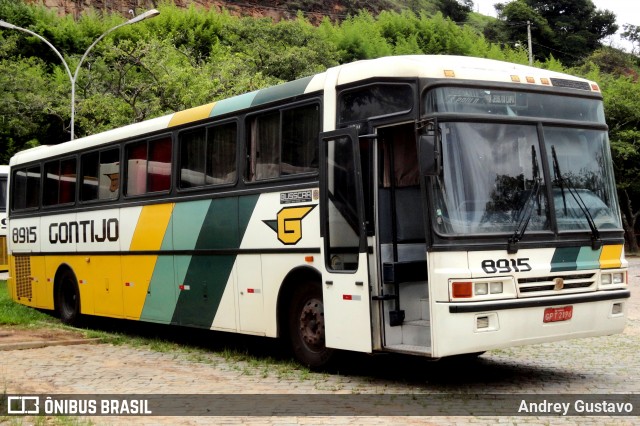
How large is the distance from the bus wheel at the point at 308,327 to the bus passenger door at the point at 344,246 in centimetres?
41

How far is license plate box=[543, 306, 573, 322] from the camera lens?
927 cm

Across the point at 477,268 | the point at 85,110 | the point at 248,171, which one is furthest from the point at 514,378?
the point at 85,110

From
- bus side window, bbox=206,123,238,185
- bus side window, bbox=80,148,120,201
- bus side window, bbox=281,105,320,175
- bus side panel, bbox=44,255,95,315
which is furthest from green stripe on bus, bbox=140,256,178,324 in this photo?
bus side window, bbox=281,105,320,175

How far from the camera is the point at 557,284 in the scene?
9414mm

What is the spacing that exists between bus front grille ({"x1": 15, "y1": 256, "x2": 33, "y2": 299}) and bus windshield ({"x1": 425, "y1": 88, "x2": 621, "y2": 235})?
11.5m

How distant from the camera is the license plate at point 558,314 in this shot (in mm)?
9266

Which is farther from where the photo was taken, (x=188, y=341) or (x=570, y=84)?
(x=188, y=341)

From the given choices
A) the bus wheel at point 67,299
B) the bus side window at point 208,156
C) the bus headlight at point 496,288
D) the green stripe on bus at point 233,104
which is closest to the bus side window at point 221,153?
the bus side window at point 208,156

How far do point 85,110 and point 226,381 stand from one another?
91.7 feet

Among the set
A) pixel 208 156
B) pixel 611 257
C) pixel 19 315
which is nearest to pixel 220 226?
pixel 208 156

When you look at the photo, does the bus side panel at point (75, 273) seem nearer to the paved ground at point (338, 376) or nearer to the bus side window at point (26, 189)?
the bus side window at point (26, 189)

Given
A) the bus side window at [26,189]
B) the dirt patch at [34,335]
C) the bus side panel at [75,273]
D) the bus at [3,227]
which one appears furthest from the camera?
the bus at [3,227]

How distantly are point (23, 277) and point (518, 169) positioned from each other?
40.0 feet

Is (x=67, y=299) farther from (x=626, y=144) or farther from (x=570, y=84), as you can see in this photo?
(x=626, y=144)
